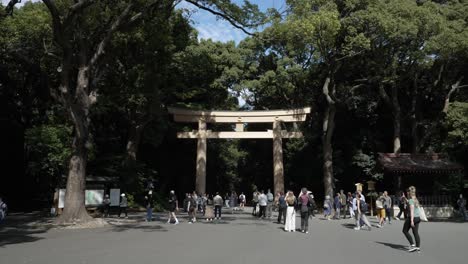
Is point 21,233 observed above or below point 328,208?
below

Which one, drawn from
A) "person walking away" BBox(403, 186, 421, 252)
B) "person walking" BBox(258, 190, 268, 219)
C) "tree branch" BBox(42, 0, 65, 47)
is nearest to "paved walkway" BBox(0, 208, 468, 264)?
"person walking away" BBox(403, 186, 421, 252)

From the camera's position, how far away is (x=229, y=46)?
114 ft

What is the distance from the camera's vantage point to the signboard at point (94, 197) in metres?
24.7

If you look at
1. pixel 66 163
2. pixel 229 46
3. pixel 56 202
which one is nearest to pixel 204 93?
pixel 229 46

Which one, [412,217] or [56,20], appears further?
[56,20]

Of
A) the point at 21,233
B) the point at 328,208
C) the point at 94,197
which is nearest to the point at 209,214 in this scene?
the point at 328,208

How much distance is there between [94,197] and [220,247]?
50.8 ft

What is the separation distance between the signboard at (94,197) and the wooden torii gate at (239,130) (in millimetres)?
7901

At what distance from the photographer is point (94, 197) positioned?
81.4 feet

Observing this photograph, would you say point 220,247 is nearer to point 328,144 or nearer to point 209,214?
point 209,214

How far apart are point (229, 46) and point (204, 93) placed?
4.23 m

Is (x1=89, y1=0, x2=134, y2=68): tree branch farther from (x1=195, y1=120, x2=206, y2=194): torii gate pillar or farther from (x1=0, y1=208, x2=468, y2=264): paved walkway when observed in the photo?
(x1=195, y1=120, x2=206, y2=194): torii gate pillar

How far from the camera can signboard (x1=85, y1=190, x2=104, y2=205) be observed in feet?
80.9

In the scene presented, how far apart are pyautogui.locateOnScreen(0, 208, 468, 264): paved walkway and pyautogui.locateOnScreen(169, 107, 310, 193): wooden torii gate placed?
614 inches
